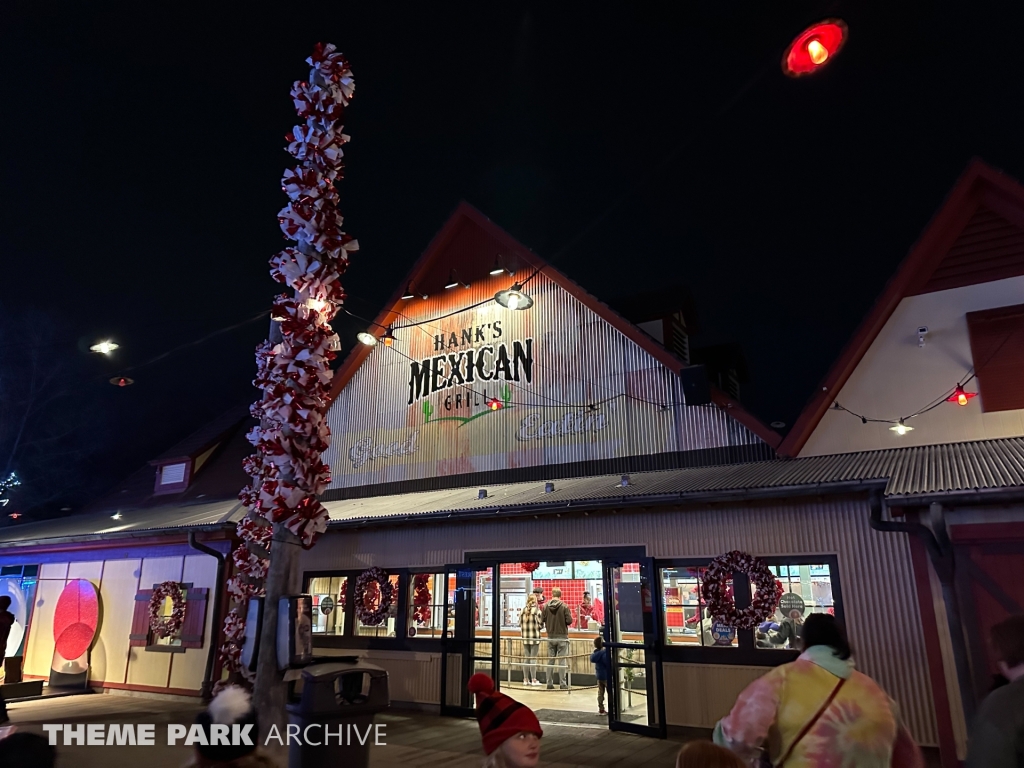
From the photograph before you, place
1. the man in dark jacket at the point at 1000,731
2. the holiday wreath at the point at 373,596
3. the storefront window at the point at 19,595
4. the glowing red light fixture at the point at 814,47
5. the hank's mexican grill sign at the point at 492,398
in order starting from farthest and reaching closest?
the storefront window at the point at 19,595 < the hank's mexican grill sign at the point at 492,398 < the holiday wreath at the point at 373,596 < the glowing red light fixture at the point at 814,47 < the man in dark jacket at the point at 1000,731

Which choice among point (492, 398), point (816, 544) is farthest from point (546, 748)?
point (492, 398)

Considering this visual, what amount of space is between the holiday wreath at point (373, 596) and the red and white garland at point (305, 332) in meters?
5.90

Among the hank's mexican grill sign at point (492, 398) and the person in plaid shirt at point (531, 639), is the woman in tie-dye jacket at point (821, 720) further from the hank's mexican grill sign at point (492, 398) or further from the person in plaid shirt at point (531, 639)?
the person in plaid shirt at point (531, 639)

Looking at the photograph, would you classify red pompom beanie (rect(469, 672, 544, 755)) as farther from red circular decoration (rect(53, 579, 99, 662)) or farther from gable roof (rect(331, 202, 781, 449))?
red circular decoration (rect(53, 579, 99, 662))

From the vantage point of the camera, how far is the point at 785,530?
371 inches

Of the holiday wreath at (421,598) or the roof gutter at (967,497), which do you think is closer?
the roof gutter at (967,497)

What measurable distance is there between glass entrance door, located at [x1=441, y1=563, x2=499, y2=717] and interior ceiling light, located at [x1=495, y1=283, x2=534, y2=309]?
5374 mm

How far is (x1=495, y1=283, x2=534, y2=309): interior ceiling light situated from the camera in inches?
537

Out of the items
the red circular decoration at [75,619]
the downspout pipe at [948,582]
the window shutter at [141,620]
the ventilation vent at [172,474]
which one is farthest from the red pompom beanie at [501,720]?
the ventilation vent at [172,474]

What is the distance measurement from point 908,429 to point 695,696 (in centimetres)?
530

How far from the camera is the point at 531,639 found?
14.7m

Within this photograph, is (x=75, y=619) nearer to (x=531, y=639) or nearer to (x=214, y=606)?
(x=214, y=606)

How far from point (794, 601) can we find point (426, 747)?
18.3ft

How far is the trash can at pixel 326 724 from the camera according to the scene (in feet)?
19.6
